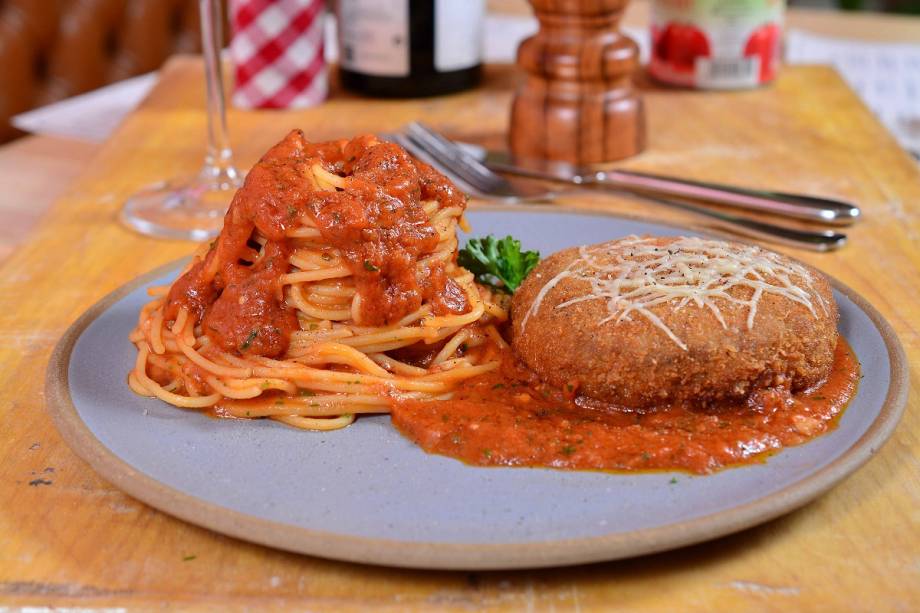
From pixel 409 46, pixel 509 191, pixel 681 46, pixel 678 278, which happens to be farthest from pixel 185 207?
pixel 681 46

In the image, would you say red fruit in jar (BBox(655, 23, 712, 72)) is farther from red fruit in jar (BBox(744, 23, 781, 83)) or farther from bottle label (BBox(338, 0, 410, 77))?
bottle label (BBox(338, 0, 410, 77))

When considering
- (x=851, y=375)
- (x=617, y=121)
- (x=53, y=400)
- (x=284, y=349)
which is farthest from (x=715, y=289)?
(x=617, y=121)

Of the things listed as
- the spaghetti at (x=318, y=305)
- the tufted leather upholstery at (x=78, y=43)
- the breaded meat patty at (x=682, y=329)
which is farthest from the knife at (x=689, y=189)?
the tufted leather upholstery at (x=78, y=43)

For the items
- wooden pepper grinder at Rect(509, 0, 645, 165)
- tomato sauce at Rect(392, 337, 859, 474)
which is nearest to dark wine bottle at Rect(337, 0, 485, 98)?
wooden pepper grinder at Rect(509, 0, 645, 165)

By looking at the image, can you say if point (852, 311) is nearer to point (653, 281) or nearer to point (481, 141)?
point (653, 281)

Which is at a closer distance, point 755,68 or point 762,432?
point 762,432

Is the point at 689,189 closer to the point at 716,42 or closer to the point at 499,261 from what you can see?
the point at 499,261

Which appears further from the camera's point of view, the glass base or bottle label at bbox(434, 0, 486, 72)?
bottle label at bbox(434, 0, 486, 72)
